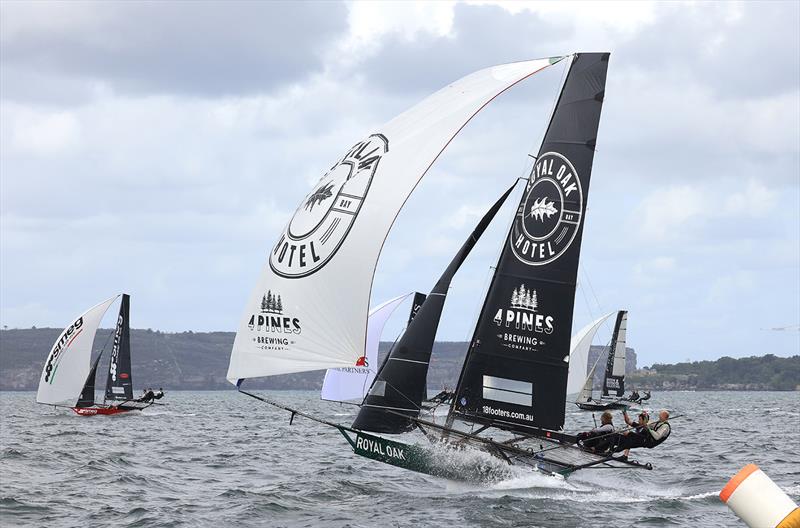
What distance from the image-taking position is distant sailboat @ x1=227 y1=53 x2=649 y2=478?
15.5 m

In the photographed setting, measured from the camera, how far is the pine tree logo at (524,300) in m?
19.2

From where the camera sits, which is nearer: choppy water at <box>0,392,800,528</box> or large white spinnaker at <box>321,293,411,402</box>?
choppy water at <box>0,392,800,528</box>

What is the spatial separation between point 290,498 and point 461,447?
10.2 ft

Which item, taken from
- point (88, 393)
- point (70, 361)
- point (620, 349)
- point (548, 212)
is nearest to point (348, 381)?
point (548, 212)

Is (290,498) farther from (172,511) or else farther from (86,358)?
(86,358)

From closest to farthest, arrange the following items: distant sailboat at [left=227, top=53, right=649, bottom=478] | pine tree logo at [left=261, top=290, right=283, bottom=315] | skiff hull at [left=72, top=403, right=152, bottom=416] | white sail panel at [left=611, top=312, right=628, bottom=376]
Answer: distant sailboat at [left=227, top=53, right=649, bottom=478] → pine tree logo at [left=261, top=290, right=283, bottom=315] → skiff hull at [left=72, top=403, right=152, bottom=416] → white sail panel at [left=611, top=312, right=628, bottom=376]

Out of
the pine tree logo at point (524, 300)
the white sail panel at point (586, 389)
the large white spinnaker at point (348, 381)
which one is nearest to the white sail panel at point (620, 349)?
the white sail panel at point (586, 389)

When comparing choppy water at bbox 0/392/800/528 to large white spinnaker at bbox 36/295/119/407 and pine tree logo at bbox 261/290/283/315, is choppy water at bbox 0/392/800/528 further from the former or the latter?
large white spinnaker at bbox 36/295/119/407

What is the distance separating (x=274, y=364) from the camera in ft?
51.7

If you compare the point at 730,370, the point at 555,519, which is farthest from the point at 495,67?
the point at 730,370

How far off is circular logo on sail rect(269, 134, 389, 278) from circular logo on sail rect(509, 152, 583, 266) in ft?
13.5

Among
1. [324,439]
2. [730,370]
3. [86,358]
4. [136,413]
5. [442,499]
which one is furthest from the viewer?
[730,370]

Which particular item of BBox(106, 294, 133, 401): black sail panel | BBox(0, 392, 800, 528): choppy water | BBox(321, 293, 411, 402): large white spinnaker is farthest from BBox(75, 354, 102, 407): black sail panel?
BBox(321, 293, 411, 402): large white spinnaker

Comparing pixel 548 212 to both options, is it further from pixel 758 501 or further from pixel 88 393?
pixel 88 393
